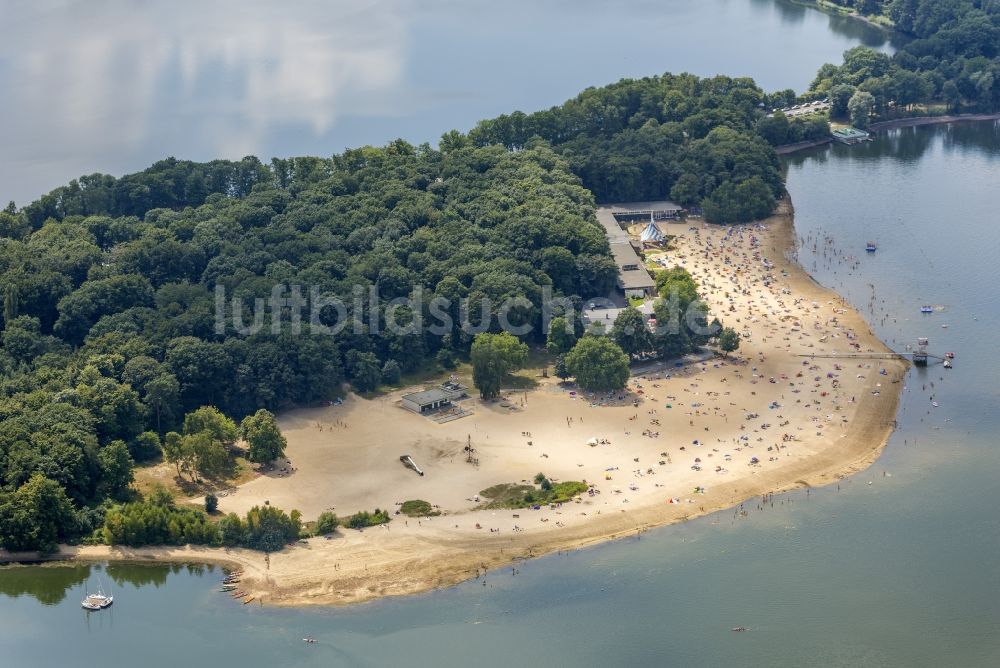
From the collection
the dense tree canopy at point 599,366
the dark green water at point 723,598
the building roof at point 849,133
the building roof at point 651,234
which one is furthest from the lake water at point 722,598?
the building roof at point 849,133

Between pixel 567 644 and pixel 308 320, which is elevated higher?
pixel 308 320

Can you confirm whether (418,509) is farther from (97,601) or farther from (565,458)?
(97,601)

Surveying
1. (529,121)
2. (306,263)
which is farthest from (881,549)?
(529,121)

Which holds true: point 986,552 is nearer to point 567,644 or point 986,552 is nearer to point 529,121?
point 567,644

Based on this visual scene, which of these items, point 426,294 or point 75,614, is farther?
point 426,294

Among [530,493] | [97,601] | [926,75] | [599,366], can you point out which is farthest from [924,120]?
[97,601]

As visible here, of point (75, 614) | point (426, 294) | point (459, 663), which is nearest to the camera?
point (459, 663)

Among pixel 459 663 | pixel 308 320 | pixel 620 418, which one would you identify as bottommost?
pixel 459 663
